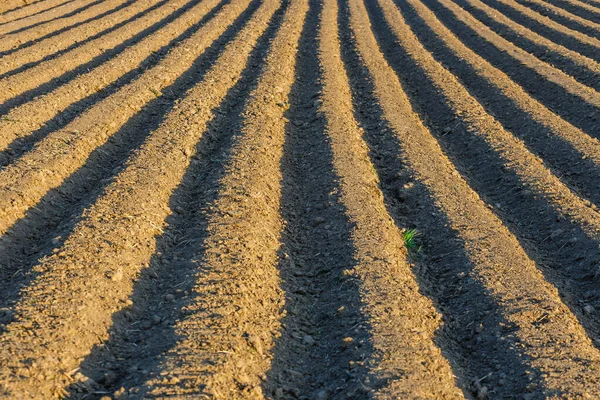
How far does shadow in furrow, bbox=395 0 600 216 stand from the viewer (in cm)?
693

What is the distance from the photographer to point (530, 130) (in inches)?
321

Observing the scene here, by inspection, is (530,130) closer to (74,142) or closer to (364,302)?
(364,302)

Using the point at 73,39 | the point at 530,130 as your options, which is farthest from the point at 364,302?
the point at 73,39

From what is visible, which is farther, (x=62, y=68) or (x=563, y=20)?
(x=563, y=20)

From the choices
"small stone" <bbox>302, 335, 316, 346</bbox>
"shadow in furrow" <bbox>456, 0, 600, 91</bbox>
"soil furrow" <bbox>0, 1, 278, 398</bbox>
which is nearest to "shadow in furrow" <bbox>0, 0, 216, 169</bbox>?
"soil furrow" <bbox>0, 1, 278, 398</bbox>

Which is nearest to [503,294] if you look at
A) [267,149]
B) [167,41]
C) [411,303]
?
[411,303]

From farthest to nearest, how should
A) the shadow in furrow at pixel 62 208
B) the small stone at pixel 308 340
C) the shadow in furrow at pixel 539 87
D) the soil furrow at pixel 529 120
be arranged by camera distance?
the shadow in furrow at pixel 539 87 < the soil furrow at pixel 529 120 < the shadow in furrow at pixel 62 208 < the small stone at pixel 308 340

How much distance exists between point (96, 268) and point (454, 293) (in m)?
2.79

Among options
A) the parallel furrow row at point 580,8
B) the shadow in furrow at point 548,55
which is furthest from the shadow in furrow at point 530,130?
the parallel furrow row at point 580,8

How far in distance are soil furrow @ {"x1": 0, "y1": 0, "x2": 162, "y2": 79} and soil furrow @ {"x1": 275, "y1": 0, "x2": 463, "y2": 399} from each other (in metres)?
5.72

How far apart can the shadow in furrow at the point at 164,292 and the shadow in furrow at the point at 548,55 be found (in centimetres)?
640

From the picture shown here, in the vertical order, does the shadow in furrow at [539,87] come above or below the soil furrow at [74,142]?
below

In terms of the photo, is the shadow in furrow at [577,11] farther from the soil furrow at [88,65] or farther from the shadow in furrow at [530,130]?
the soil furrow at [88,65]

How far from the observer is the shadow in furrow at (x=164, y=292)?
379cm
